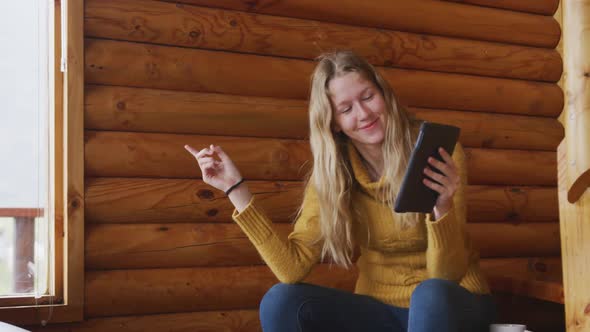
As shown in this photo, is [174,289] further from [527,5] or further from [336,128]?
[527,5]

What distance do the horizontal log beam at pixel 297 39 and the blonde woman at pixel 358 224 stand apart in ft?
2.28

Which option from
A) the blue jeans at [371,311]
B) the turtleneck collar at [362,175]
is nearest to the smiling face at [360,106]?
the turtleneck collar at [362,175]

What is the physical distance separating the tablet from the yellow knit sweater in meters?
0.15

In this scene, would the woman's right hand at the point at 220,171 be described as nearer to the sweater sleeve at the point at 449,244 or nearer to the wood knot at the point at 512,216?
the sweater sleeve at the point at 449,244

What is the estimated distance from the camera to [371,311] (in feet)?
8.78

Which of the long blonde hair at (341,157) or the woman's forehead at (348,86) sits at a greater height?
the woman's forehead at (348,86)

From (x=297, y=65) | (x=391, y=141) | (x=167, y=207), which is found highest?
(x=297, y=65)

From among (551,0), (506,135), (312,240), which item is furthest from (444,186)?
(551,0)

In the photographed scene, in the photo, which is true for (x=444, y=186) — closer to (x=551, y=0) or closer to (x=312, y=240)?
(x=312, y=240)

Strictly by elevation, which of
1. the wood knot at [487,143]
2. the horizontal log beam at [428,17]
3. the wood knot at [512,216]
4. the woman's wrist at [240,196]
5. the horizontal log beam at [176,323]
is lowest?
the horizontal log beam at [176,323]

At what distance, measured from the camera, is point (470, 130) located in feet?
12.7

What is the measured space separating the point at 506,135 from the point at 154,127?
6.52ft

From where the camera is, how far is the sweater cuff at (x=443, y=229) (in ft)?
8.22

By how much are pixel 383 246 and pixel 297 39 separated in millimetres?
1256
